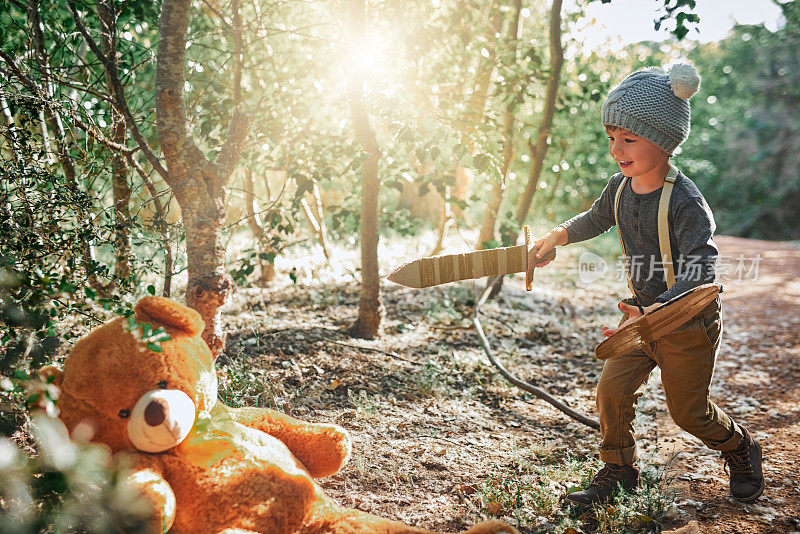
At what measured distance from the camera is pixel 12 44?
330cm

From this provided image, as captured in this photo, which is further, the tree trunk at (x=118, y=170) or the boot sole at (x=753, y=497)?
the tree trunk at (x=118, y=170)

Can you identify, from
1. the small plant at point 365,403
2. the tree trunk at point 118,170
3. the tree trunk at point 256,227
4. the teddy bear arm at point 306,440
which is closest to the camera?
the teddy bear arm at point 306,440

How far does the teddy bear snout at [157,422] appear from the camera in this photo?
5.39ft

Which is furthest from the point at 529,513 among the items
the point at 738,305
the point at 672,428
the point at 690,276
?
the point at 738,305

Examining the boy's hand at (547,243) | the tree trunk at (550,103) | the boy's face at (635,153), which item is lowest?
the boy's hand at (547,243)

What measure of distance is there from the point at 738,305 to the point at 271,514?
291 inches

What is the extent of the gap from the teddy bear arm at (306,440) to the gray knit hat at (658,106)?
176 centimetres

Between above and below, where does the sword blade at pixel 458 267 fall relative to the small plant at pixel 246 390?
above

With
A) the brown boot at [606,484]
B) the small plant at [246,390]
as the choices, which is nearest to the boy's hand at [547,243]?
the brown boot at [606,484]

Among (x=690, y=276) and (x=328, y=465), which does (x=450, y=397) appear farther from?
(x=690, y=276)

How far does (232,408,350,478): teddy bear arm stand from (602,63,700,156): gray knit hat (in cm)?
176

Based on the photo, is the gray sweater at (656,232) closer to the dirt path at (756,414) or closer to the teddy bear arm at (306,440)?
the dirt path at (756,414)

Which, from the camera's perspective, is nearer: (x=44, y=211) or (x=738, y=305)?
(x=44, y=211)

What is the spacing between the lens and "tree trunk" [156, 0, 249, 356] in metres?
2.72
